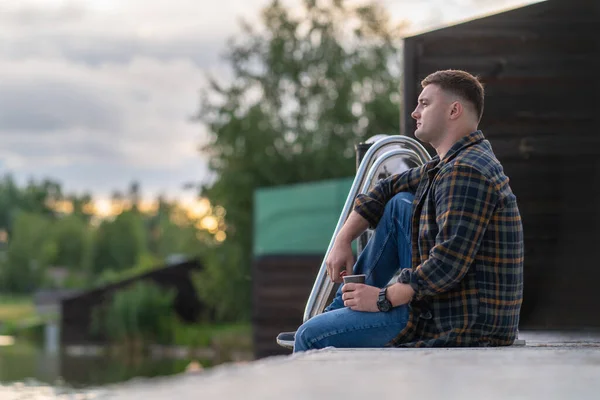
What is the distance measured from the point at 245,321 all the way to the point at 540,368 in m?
30.9

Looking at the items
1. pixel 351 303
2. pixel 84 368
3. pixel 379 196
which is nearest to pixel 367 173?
pixel 379 196

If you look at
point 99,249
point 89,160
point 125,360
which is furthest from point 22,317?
point 125,360

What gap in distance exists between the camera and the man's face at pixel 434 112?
3438mm

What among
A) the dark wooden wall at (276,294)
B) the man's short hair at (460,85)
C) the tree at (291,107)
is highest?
the tree at (291,107)

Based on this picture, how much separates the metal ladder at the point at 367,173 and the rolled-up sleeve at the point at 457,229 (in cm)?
76

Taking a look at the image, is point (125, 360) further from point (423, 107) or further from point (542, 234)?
point (423, 107)

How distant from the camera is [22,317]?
2847 inches

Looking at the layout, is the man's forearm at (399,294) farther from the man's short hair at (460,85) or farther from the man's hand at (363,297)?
the man's short hair at (460,85)

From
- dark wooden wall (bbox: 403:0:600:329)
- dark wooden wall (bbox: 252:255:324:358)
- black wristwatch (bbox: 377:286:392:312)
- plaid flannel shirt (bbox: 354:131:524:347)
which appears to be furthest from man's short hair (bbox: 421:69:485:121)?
dark wooden wall (bbox: 252:255:324:358)

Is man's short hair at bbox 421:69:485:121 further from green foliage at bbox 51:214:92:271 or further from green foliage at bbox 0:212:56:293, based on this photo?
green foliage at bbox 51:214:92:271

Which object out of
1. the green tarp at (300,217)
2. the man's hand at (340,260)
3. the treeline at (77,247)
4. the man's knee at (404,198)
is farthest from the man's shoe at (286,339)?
the treeline at (77,247)

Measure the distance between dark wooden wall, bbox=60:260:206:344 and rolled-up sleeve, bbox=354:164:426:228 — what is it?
33.7m

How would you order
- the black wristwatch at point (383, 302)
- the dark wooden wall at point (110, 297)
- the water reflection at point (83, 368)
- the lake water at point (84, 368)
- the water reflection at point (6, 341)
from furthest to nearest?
1. the water reflection at point (6, 341)
2. the dark wooden wall at point (110, 297)
3. the water reflection at point (83, 368)
4. the lake water at point (84, 368)
5. the black wristwatch at point (383, 302)

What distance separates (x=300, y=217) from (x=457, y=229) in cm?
1582
